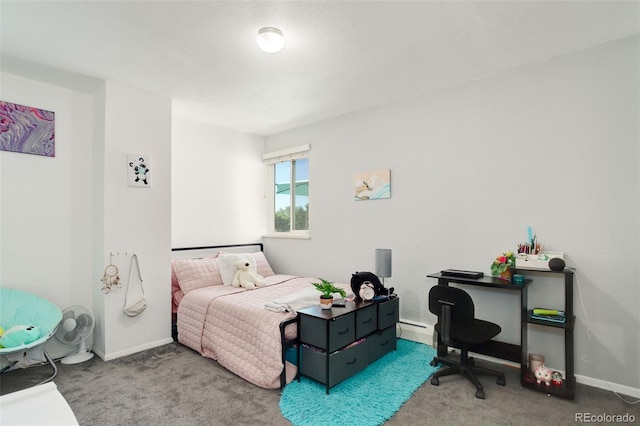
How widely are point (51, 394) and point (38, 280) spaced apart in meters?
2.62

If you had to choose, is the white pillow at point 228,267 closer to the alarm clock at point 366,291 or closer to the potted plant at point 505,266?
the alarm clock at point 366,291

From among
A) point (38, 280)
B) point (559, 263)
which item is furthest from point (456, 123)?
point (38, 280)

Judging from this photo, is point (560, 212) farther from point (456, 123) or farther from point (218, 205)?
point (218, 205)

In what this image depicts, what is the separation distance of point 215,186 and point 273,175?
909 millimetres

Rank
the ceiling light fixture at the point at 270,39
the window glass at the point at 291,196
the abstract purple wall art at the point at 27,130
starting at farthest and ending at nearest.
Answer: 1. the window glass at the point at 291,196
2. the abstract purple wall art at the point at 27,130
3. the ceiling light fixture at the point at 270,39

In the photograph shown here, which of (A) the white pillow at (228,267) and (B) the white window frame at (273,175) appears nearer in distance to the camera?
(A) the white pillow at (228,267)

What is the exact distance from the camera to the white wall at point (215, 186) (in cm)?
411

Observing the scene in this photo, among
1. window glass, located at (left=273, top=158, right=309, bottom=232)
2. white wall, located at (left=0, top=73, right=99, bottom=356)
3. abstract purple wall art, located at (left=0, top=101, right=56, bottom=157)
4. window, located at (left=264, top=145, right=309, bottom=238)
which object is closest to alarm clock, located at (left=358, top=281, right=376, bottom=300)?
window, located at (left=264, top=145, right=309, bottom=238)

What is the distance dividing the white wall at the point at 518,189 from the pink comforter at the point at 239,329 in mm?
1018

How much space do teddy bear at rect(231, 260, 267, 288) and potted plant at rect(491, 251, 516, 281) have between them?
7.77 feet

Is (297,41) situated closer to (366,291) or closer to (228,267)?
(366,291)

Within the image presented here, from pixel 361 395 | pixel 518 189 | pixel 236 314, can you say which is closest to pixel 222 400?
pixel 236 314

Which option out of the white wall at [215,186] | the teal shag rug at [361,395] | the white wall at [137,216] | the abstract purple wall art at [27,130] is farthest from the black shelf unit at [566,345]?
the abstract purple wall art at [27,130]

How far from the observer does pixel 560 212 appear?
265 centimetres
